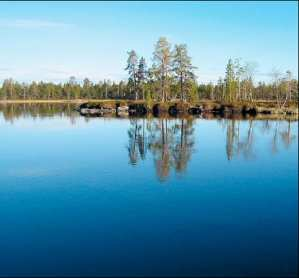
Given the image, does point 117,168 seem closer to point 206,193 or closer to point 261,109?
point 206,193

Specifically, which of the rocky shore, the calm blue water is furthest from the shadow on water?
the rocky shore

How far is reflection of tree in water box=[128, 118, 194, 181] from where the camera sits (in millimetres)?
29031

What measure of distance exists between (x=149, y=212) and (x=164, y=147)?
1986 centimetres

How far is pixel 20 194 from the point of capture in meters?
21.5

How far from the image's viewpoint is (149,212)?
18391mm

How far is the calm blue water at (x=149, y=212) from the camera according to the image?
13.3 meters

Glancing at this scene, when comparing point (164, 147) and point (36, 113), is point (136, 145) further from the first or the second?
point (36, 113)

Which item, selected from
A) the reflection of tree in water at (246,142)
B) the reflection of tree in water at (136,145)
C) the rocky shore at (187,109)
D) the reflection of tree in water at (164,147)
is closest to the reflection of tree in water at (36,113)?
the rocky shore at (187,109)

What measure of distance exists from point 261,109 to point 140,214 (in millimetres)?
78702

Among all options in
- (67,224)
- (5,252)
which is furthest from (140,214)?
(5,252)

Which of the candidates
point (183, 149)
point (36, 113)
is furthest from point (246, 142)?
point (36, 113)

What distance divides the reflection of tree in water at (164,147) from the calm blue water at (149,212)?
22 centimetres

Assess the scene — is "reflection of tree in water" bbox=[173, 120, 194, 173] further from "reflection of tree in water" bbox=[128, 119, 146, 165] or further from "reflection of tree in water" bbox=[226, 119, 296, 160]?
"reflection of tree in water" bbox=[226, 119, 296, 160]

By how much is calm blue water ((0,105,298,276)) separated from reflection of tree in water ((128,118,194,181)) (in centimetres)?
22
